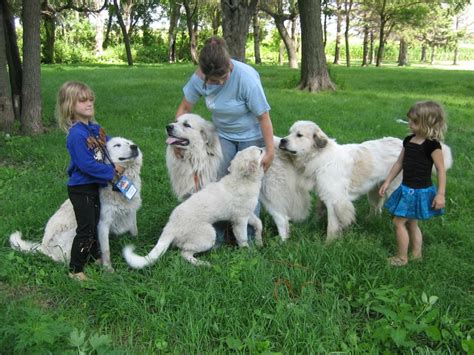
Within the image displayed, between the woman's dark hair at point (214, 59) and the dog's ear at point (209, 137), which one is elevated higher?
the woman's dark hair at point (214, 59)

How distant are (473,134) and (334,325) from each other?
294 inches

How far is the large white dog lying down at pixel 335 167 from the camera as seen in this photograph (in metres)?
4.62

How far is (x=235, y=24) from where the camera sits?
13.1 m

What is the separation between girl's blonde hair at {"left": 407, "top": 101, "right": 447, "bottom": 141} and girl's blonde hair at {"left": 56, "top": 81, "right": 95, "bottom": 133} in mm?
2903

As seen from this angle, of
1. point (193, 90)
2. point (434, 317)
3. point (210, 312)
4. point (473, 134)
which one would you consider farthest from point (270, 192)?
point (473, 134)

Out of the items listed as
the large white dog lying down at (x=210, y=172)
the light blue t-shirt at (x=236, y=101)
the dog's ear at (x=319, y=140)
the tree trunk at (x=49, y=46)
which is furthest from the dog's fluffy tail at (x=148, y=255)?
the tree trunk at (x=49, y=46)

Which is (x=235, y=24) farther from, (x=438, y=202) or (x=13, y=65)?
(x=438, y=202)

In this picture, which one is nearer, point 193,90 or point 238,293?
point 238,293

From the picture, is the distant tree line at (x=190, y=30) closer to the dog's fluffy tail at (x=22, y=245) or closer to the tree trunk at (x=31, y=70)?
the tree trunk at (x=31, y=70)

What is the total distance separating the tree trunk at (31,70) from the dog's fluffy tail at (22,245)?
4.82m

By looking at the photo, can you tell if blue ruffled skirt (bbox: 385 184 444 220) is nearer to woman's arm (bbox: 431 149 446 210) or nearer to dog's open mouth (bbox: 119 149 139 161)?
woman's arm (bbox: 431 149 446 210)

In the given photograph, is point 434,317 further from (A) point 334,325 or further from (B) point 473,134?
(B) point 473,134

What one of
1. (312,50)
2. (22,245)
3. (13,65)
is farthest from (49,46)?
(22,245)

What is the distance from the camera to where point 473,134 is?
29.2 ft
